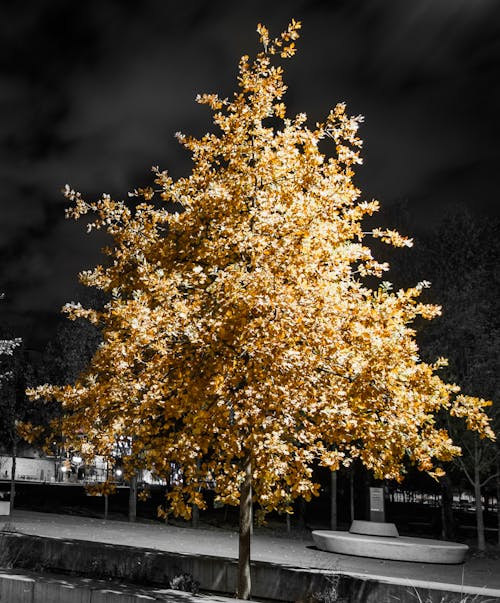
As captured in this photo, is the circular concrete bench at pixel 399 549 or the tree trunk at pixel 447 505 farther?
the tree trunk at pixel 447 505

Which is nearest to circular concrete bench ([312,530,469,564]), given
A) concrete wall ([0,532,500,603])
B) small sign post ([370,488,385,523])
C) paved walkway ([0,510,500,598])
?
paved walkway ([0,510,500,598])

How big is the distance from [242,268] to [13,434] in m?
32.8

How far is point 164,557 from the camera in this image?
10062 mm

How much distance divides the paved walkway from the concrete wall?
373mm

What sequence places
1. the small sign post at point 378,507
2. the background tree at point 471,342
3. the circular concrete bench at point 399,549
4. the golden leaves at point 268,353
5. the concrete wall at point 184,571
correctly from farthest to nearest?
the background tree at point 471,342, the small sign post at point 378,507, the circular concrete bench at point 399,549, the concrete wall at point 184,571, the golden leaves at point 268,353

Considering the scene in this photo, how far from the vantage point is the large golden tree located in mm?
6973

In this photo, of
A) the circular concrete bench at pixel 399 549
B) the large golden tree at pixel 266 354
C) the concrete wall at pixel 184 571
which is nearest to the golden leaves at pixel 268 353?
the large golden tree at pixel 266 354

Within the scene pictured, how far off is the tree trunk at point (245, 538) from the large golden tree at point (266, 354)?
0.02 meters

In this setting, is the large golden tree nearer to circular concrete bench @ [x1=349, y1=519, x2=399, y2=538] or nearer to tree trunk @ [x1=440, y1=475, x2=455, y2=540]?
circular concrete bench @ [x1=349, y1=519, x2=399, y2=538]

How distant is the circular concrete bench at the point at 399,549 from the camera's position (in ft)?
53.2

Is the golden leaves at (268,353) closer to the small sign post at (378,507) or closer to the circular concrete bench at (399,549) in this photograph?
the circular concrete bench at (399,549)

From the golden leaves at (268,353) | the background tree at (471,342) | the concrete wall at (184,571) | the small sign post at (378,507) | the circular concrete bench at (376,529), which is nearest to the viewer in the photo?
the golden leaves at (268,353)

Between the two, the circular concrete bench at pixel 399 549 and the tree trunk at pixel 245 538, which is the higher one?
the tree trunk at pixel 245 538

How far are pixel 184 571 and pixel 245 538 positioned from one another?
186 centimetres
